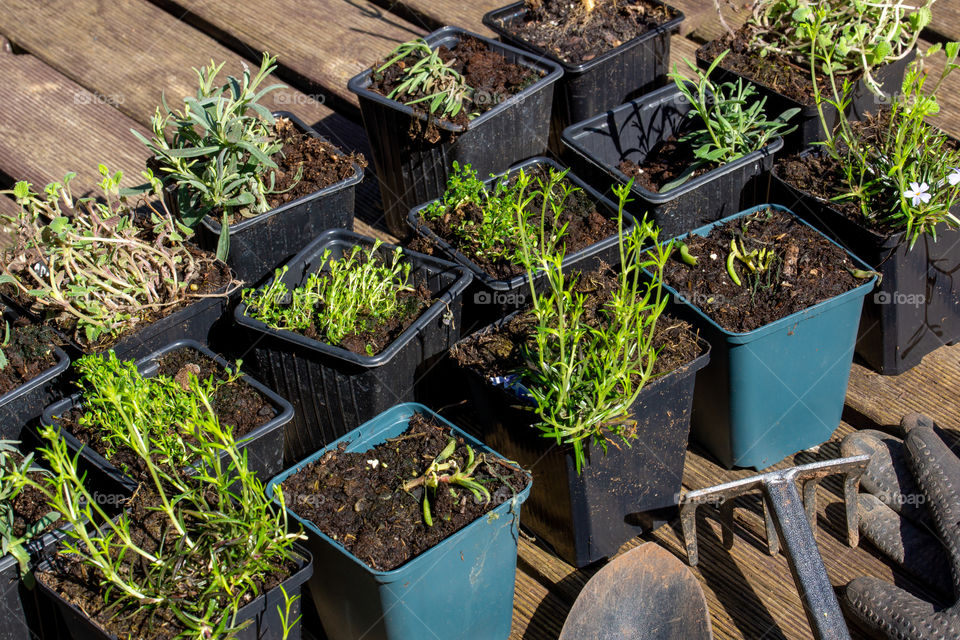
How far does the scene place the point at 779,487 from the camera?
2.10m

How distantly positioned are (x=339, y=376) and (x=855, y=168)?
1.40 metres

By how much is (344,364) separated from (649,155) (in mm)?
1217

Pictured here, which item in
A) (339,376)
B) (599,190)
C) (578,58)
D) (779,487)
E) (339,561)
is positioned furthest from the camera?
(578,58)

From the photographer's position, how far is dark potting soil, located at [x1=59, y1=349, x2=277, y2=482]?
82.0 inches

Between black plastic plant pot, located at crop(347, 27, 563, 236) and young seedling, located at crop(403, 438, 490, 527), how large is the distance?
3.33 feet

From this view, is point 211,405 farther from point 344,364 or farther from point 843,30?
point 843,30

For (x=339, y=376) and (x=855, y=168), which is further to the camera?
(x=855, y=168)

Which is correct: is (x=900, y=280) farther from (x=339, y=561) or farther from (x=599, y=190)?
(x=339, y=561)

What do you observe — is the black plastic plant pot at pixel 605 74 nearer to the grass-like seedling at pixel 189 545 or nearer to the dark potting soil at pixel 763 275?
the dark potting soil at pixel 763 275

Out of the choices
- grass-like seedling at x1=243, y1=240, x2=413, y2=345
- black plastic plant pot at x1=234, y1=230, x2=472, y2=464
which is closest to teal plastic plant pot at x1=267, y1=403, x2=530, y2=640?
Result: black plastic plant pot at x1=234, y1=230, x2=472, y2=464

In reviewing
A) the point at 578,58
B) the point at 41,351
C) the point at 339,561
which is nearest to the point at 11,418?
the point at 41,351

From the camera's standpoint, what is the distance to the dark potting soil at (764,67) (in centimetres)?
280

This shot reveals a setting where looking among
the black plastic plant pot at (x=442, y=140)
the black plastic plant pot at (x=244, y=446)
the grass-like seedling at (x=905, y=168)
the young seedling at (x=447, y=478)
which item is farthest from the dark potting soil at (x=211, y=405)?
the grass-like seedling at (x=905, y=168)

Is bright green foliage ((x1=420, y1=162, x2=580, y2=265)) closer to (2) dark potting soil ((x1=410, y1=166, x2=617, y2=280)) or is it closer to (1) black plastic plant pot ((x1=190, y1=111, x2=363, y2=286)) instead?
(2) dark potting soil ((x1=410, y1=166, x2=617, y2=280))
